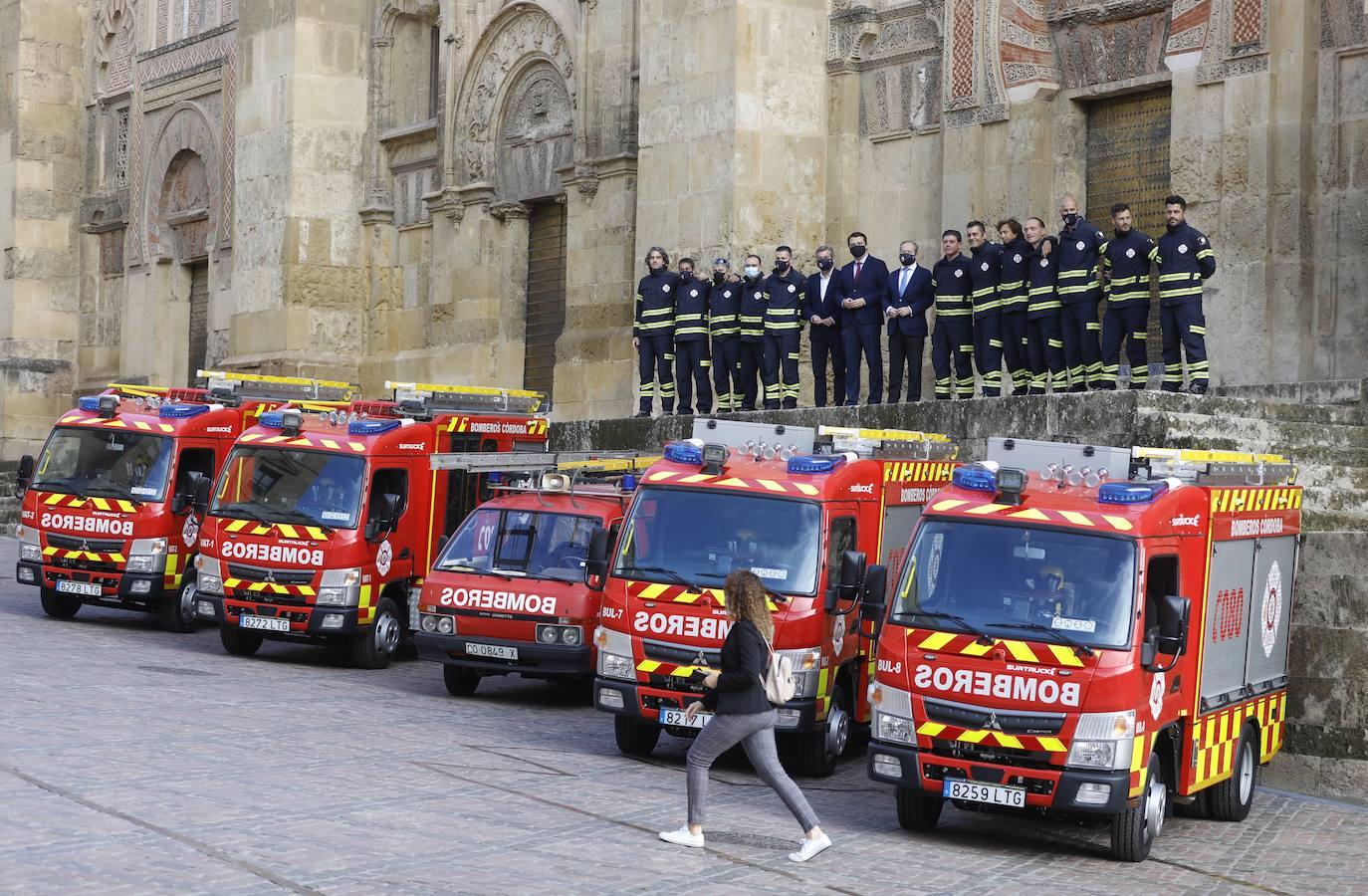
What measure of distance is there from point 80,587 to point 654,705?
844 centimetres

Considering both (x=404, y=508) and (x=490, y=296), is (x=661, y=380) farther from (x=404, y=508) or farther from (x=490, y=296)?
(x=490, y=296)

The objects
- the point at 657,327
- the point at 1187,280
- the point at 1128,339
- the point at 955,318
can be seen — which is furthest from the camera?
the point at 657,327

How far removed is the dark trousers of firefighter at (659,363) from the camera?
20.5 meters

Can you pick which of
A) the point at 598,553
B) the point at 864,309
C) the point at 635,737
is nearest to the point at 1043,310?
the point at 864,309

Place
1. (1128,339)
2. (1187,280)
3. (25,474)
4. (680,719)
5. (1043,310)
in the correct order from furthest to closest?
(25,474)
(1043,310)
(1128,339)
(1187,280)
(680,719)

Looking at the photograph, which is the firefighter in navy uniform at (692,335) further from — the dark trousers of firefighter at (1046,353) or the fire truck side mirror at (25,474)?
the fire truck side mirror at (25,474)

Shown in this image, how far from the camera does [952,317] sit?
1775cm

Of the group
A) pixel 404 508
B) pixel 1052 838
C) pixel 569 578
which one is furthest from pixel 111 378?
pixel 1052 838

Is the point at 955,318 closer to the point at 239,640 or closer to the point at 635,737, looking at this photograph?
the point at 635,737

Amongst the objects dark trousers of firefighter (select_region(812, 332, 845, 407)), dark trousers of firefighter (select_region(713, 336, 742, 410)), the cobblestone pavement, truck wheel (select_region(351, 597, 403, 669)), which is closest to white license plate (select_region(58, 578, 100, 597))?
truck wheel (select_region(351, 597, 403, 669))

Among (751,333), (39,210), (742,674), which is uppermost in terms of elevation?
(39,210)

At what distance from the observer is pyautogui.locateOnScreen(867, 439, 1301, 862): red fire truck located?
982cm

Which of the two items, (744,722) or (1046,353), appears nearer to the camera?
(744,722)

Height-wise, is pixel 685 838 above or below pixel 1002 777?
below
